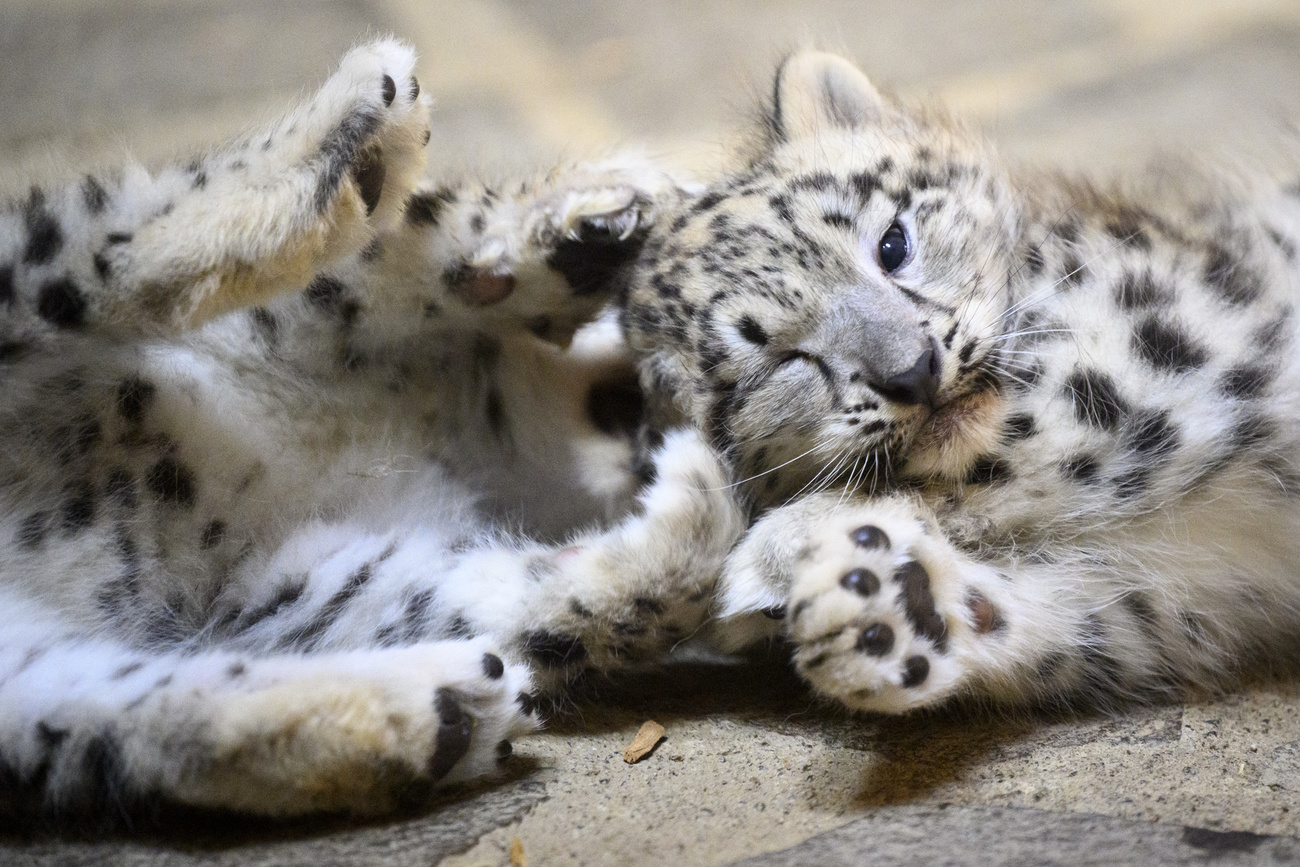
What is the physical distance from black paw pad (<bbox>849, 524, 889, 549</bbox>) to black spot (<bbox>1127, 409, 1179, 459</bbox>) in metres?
0.52

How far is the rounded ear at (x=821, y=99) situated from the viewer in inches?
100

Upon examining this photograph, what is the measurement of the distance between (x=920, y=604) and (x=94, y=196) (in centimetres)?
154

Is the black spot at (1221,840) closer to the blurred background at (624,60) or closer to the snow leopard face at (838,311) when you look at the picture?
the snow leopard face at (838,311)

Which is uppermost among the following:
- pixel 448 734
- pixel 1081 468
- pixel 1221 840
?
pixel 1081 468

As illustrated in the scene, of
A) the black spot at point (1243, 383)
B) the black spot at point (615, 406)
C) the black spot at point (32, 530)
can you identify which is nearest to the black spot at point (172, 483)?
the black spot at point (32, 530)

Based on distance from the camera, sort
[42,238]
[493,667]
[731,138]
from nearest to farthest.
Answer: [493,667]
[42,238]
[731,138]

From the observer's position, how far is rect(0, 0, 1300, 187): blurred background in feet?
13.5

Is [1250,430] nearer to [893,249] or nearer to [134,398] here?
[893,249]

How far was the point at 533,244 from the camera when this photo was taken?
7.27ft

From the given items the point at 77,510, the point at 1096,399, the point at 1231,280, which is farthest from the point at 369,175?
the point at 1231,280

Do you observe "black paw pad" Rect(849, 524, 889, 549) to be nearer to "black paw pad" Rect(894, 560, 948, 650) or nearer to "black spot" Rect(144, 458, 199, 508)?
"black paw pad" Rect(894, 560, 948, 650)

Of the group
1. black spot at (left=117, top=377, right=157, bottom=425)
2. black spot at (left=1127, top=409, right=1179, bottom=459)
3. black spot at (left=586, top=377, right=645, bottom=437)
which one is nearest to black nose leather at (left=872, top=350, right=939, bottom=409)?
black spot at (left=1127, top=409, right=1179, bottom=459)

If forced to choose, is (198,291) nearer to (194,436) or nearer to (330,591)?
(194,436)

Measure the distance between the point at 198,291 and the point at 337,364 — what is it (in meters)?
0.46
